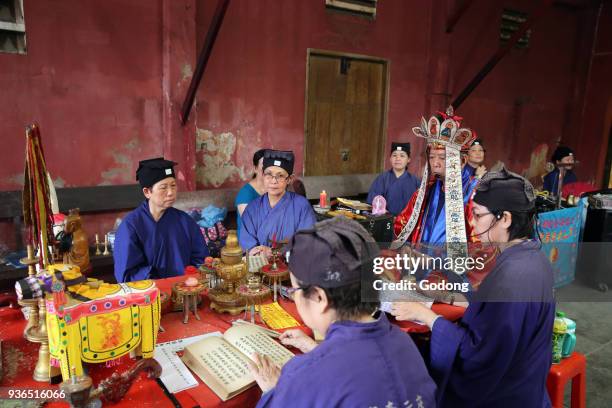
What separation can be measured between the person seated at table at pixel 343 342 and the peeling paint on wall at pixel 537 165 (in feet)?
28.9

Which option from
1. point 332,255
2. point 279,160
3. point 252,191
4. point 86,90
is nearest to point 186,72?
point 86,90

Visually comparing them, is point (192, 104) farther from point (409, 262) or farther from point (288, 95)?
point (409, 262)

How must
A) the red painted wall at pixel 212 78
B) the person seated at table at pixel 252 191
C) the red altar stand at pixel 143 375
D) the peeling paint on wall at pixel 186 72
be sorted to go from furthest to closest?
the peeling paint on wall at pixel 186 72 → the person seated at table at pixel 252 191 → the red painted wall at pixel 212 78 → the red altar stand at pixel 143 375

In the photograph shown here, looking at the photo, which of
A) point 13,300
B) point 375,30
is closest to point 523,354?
point 13,300

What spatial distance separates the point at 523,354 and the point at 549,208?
13.5 ft

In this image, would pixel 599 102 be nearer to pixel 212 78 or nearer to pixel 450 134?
pixel 450 134

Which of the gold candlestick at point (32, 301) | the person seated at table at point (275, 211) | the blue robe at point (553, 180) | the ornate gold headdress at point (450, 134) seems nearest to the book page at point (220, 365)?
the gold candlestick at point (32, 301)

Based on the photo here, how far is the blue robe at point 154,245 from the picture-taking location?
2727mm

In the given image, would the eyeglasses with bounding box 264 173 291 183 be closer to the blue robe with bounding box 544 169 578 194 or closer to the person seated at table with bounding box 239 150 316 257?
the person seated at table with bounding box 239 150 316 257

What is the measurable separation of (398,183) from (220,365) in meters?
4.12

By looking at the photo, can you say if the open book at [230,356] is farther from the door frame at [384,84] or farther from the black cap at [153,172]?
the door frame at [384,84]

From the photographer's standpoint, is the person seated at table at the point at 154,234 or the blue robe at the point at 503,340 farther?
the person seated at table at the point at 154,234

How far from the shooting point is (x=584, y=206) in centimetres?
557

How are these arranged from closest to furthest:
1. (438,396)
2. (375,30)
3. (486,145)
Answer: (438,396) → (375,30) → (486,145)
